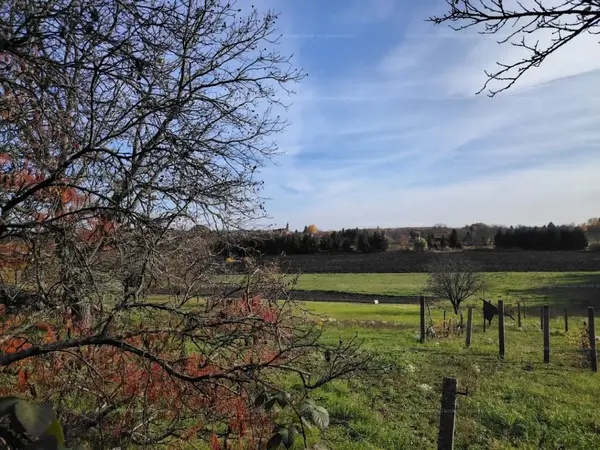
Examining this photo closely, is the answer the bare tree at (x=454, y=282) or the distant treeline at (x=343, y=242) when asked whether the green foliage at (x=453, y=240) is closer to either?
the distant treeline at (x=343, y=242)

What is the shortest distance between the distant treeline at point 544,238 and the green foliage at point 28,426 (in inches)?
2916

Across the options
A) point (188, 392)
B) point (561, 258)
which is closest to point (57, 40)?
point (188, 392)

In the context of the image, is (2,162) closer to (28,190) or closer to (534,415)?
(28,190)

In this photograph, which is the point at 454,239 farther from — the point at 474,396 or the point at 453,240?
the point at 474,396

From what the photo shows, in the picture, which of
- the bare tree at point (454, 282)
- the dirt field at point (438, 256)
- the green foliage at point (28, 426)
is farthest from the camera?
the dirt field at point (438, 256)

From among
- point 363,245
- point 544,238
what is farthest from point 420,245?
point 544,238

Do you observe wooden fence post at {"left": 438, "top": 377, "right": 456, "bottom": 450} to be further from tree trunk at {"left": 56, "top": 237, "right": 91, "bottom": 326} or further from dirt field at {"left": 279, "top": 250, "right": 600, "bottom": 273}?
dirt field at {"left": 279, "top": 250, "right": 600, "bottom": 273}

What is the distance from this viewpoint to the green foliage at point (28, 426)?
113 cm

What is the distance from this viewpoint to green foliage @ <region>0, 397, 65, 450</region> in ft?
3.71

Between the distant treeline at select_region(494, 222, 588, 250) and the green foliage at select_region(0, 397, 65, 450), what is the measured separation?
243 feet

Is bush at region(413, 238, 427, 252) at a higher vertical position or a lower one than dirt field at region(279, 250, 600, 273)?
higher

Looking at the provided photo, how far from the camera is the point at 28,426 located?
1.12 meters

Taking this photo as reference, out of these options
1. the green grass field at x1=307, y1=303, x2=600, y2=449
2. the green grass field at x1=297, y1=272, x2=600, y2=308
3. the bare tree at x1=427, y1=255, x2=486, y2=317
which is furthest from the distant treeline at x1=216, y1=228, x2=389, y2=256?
the green grass field at x1=307, y1=303, x2=600, y2=449

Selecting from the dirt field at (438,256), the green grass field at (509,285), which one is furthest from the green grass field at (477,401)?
the dirt field at (438,256)
